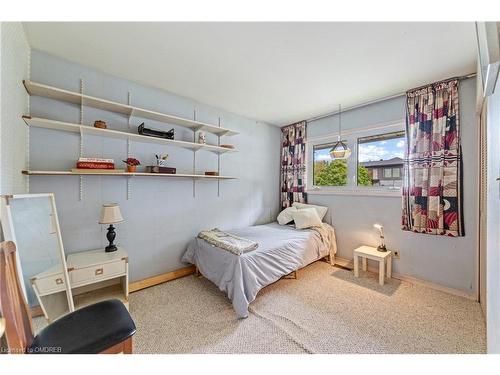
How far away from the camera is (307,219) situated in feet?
10.2

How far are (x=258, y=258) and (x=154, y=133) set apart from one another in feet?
6.08

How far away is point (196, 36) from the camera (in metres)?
1.62

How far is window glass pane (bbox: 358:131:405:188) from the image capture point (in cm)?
271

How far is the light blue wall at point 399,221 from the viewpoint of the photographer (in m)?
2.14

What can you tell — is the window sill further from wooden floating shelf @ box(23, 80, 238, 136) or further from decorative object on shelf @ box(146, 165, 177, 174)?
decorative object on shelf @ box(146, 165, 177, 174)

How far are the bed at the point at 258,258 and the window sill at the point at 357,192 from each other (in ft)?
1.84

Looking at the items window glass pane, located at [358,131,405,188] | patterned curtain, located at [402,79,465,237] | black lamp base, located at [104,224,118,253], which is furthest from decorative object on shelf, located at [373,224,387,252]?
black lamp base, located at [104,224,118,253]

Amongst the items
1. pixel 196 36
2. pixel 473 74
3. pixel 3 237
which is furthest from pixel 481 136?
pixel 3 237

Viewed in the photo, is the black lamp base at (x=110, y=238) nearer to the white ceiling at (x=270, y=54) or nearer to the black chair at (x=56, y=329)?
the black chair at (x=56, y=329)

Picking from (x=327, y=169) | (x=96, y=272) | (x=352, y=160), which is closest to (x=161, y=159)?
(x=96, y=272)

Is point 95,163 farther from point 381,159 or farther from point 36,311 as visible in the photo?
point 381,159

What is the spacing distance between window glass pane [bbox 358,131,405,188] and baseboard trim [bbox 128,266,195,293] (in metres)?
2.82

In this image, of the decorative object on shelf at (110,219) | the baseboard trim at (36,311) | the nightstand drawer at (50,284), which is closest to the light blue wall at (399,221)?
the decorative object on shelf at (110,219)
